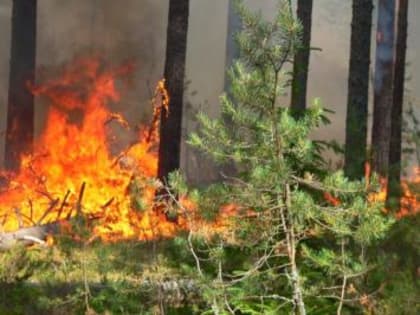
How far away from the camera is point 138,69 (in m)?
21.4

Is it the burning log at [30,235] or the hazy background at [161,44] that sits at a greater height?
the hazy background at [161,44]

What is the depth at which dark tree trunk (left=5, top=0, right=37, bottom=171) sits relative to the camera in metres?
15.2

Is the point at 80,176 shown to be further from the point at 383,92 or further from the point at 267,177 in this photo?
the point at 267,177

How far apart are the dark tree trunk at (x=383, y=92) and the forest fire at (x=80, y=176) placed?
13.1 feet

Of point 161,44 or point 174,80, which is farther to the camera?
point 161,44

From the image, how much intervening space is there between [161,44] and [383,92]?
1066 cm

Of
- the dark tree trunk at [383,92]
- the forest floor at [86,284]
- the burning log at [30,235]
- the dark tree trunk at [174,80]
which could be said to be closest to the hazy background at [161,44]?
the dark tree trunk at [174,80]

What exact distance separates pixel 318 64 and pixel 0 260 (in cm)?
1919

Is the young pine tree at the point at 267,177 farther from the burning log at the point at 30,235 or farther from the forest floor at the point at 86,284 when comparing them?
the burning log at the point at 30,235

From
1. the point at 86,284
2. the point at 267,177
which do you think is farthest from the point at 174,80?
the point at 267,177

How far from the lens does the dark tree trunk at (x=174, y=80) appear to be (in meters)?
12.3

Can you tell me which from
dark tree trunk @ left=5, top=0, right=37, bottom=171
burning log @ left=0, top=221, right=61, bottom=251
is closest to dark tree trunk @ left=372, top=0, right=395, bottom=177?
burning log @ left=0, top=221, right=61, bottom=251

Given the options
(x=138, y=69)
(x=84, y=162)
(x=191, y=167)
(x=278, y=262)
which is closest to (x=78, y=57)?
(x=138, y=69)

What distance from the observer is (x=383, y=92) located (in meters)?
13.2
